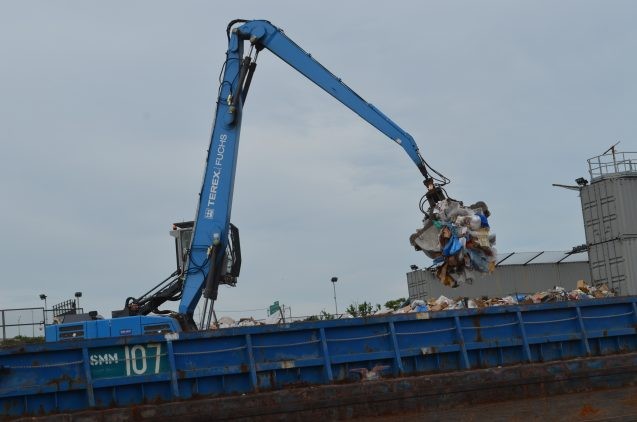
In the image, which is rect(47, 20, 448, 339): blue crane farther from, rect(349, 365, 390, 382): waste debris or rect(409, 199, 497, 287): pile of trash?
rect(349, 365, 390, 382): waste debris

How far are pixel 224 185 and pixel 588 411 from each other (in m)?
6.50

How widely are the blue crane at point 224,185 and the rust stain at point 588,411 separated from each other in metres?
4.34

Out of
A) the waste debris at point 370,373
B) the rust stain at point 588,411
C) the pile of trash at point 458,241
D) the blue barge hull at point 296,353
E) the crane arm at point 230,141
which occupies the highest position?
the crane arm at point 230,141

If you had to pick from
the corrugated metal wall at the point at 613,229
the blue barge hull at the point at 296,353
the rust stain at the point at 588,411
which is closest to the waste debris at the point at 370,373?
the blue barge hull at the point at 296,353

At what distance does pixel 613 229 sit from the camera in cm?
2702

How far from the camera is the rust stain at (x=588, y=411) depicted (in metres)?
11.0

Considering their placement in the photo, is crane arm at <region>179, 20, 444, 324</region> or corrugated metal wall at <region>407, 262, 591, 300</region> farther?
corrugated metal wall at <region>407, 262, 591, 300</region>

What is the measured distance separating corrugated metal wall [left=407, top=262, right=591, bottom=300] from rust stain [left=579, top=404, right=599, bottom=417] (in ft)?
82.0

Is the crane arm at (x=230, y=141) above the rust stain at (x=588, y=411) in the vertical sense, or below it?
above

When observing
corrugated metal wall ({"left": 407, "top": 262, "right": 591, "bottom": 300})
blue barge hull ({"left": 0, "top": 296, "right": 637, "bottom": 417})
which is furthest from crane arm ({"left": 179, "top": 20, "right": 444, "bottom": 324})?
corrugated metal wall ({"left": 407, "top": 262, "right": 591, "bottom": 300})

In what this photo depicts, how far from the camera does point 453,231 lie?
13.3m

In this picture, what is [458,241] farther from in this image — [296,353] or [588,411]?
[296,353]

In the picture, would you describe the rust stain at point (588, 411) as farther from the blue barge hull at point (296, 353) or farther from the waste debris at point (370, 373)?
the waste debris at point (370, 373)

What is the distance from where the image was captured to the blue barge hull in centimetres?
945
